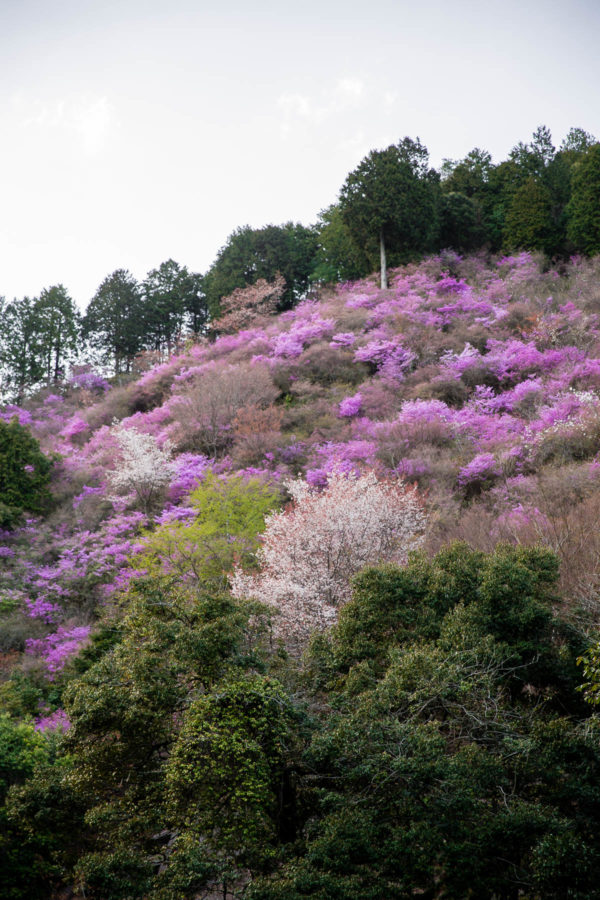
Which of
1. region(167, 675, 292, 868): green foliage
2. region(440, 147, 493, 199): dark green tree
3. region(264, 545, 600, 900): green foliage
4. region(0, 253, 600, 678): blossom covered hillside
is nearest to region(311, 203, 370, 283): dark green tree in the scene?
region(0, 253, 600, 678): blossom covered hillside

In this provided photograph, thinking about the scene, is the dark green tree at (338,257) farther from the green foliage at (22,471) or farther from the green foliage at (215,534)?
the green foliage at (215,534)

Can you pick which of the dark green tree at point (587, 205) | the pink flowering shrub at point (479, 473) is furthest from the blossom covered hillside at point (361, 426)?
the dark green tree at point (587, 205)

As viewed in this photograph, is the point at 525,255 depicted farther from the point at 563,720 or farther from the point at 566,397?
the point at 563,720

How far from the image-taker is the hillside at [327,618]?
6.05 metres

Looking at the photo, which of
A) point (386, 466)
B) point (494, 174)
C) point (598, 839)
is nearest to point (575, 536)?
point (598, 839)

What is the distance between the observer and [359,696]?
279 inches

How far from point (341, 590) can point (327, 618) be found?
726 mm

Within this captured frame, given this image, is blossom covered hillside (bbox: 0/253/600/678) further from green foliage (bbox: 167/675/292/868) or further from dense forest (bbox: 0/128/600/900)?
green foliage (bbox: 167/675/292/868)

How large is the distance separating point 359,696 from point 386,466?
1134cm

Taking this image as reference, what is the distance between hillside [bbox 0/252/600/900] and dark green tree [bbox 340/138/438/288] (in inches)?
278

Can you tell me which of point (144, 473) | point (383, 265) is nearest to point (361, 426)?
point (144, 473)

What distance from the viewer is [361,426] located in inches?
819

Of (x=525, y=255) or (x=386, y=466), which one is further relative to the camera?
(x=525, y=255)

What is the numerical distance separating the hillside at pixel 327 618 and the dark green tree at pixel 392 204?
7058mm
